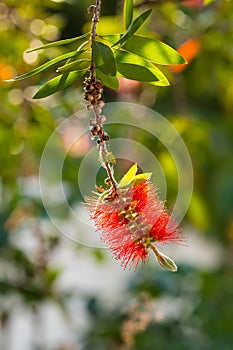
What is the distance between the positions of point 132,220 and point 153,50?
0.36 feet

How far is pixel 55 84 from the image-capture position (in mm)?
467

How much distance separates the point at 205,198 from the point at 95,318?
74 centimetres

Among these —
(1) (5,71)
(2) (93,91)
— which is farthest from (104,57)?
(1) (5,71)

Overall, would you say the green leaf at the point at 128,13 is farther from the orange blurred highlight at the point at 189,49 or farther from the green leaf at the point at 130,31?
the orange blurred highlight at the point at 189,49

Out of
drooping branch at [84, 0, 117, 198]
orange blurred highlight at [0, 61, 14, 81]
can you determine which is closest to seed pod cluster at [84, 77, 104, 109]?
drooping branch at [84, 0, 117, 198]

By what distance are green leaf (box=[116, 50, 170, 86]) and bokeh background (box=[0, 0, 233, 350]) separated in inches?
13.1

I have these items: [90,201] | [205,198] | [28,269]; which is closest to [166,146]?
[28,269]

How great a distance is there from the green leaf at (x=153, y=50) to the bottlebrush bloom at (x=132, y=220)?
78mm

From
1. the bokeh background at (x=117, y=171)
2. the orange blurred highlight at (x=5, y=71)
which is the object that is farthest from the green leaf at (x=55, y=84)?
the orange blurred highlight at (x=5, y=71)

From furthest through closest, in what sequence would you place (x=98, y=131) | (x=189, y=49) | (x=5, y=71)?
1. (x=189, y=49)
2. (x=5, y=71)
3. (x=98, y=131)

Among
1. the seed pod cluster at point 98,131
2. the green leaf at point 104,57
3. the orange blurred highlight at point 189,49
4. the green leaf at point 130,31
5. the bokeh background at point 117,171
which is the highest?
the green leaf at point 130,31

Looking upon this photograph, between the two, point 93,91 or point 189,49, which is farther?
point 189,49

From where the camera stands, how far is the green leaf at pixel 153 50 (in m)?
0.46

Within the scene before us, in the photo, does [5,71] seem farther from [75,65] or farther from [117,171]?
[75,65]
